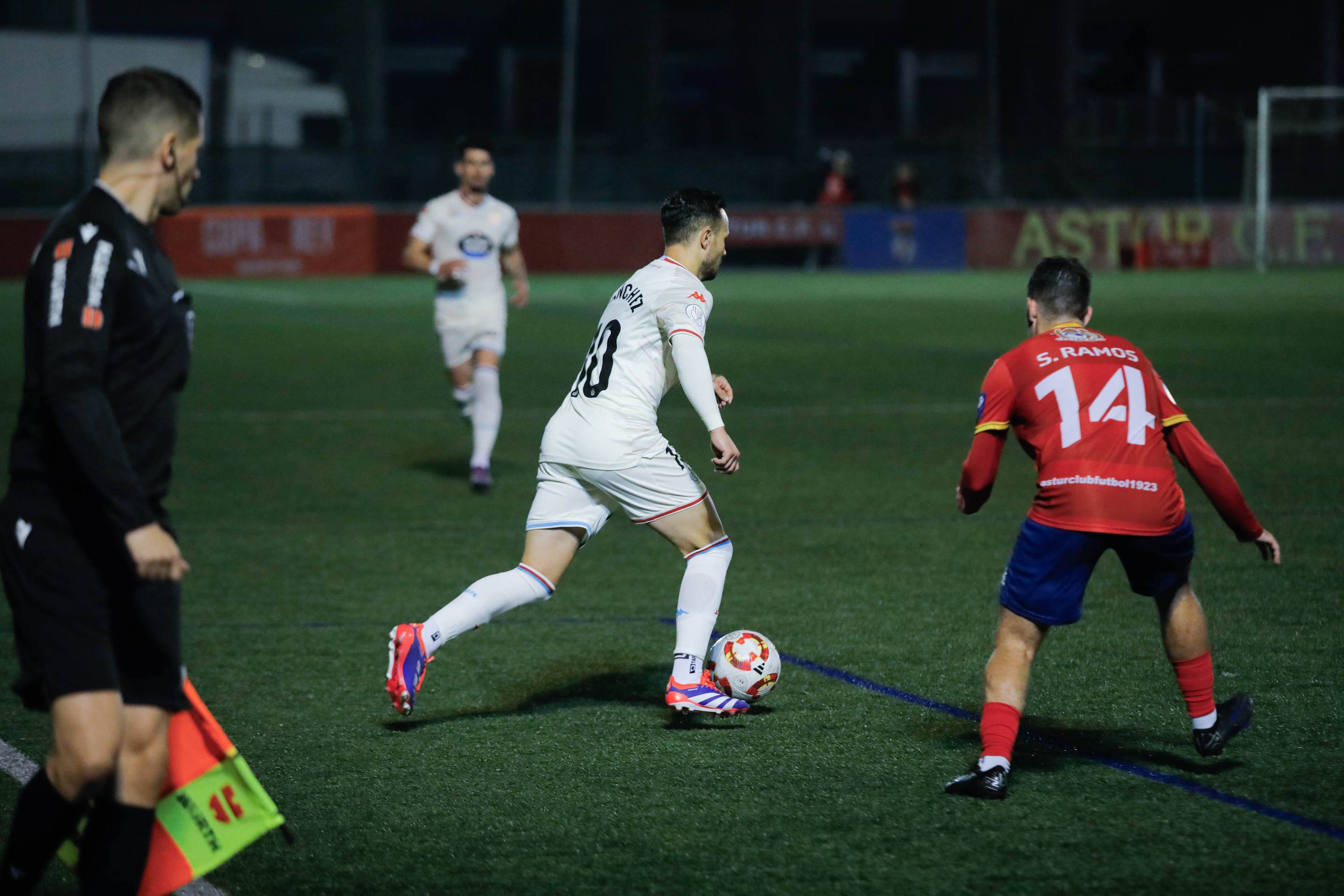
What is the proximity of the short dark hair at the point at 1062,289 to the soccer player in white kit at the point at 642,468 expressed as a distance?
3.61ft

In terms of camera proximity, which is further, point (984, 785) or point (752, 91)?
point (752, 91)

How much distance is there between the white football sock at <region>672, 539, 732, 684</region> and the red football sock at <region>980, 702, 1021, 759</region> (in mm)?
1164

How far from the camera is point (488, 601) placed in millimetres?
5312

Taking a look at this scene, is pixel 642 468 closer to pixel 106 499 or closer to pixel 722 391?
pixel 722 391

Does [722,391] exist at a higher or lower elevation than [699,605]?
higher

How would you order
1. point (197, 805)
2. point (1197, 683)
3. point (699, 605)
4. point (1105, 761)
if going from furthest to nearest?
point (699, 605) → point (1105, 761) → point (1197, 683) → point (197, 805)

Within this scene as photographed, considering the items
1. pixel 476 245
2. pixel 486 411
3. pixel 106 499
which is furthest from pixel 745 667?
pixel 476 245

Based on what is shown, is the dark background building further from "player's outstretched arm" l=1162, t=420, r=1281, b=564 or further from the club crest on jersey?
"player's outstretched arm" l=1162, t=420, r=1281, b=564

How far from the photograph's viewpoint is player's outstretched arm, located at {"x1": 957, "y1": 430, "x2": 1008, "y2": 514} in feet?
14.8

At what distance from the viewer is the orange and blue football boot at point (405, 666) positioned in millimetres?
5156

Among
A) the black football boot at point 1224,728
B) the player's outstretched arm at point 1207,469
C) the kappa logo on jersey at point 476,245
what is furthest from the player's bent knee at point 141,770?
the kappa logo on jersey at point 476,245

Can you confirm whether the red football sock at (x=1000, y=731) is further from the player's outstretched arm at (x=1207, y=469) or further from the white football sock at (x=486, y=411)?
the white football sock at (x=486, y=411)

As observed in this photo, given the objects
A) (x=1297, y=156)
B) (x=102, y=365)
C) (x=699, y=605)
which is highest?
(x=1297, y=156)

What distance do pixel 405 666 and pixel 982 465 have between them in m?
1.96
